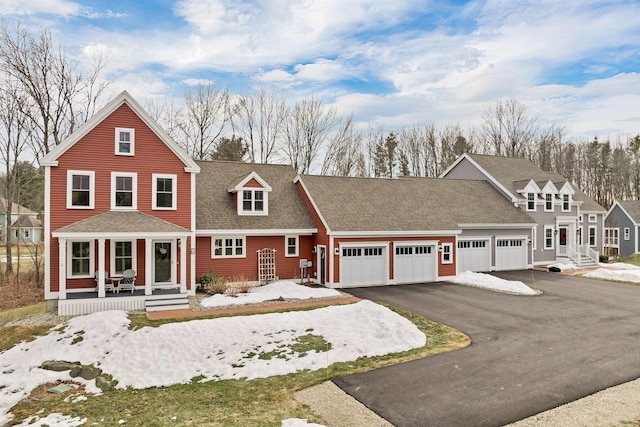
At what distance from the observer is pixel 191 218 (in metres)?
19.3

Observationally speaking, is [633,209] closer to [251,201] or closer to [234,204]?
[251,201]

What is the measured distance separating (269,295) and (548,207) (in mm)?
23343

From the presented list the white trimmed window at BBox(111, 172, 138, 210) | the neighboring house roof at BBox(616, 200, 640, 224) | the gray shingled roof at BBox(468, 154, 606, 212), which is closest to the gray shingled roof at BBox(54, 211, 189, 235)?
the white trimmed window at BBox(111, 172, 138, 210)

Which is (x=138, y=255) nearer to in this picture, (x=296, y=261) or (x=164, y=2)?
(x=296, y=261)

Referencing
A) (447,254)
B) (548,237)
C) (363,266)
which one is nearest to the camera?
(363,266)

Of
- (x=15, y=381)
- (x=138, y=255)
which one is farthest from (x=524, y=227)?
(x=15, y=381)

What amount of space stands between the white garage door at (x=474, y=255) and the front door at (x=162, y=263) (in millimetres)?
17566

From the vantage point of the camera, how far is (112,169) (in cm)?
1794

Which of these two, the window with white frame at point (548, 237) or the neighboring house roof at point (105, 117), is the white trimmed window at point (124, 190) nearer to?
the neighboring house roof at point (105, 117)

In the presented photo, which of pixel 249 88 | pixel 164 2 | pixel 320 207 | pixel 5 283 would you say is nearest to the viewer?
pixel 164 2

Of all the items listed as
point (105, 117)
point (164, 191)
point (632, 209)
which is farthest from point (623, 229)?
point (105, 117)

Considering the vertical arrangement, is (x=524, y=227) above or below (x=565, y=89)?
below

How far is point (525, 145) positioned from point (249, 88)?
35737 mm

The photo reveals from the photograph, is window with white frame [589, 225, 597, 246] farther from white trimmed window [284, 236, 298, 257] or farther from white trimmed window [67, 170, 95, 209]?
white trimmed window [67, 170, 95, 209]
